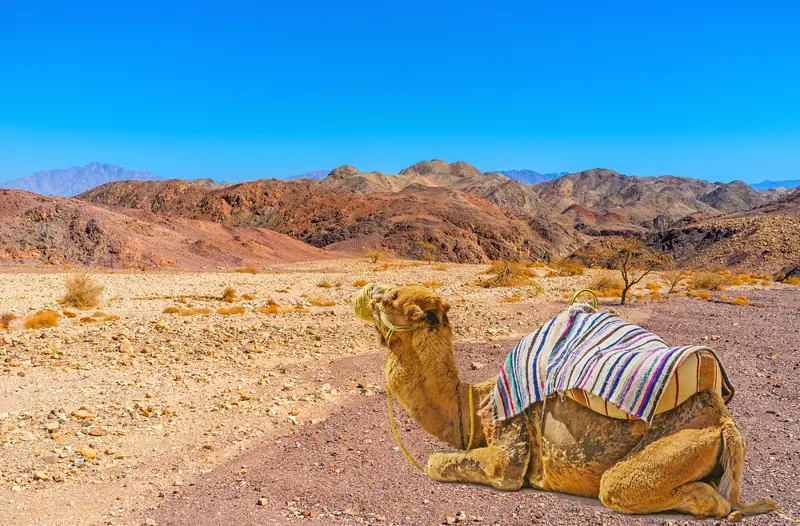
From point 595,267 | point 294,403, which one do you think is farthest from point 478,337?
point 595,267

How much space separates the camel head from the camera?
272cm

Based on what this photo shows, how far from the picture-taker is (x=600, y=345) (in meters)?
2.47

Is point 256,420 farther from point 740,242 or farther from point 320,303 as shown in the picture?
point 740,242

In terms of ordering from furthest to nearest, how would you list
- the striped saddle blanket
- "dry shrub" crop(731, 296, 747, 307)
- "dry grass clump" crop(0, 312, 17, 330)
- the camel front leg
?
"dry shrub" crop(731, 296, 747, 307), "dry grass clump" crop(0, 312, 17, 330), the camel front leg, the striped saddle blanket

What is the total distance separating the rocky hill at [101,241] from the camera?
29766 millimetres

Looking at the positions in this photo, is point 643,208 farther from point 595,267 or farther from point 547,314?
point 547,314

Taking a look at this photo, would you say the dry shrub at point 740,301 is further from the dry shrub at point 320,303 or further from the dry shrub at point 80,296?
the dry shrub at point 80,296

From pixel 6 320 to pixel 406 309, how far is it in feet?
40.7

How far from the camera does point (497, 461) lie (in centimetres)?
260

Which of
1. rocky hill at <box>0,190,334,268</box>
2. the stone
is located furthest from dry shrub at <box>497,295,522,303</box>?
rocky hill at <box>0,190,334,268</box>

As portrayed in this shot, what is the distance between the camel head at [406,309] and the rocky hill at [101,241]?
101 feet

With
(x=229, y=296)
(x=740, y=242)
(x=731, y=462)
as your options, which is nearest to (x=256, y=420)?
(x=731, y=462)

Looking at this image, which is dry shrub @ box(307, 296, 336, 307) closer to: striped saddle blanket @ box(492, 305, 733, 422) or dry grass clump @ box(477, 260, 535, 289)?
dry grass clump @ box(477, 260, 535, 289)

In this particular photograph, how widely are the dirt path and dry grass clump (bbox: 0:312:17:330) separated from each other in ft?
27.4
